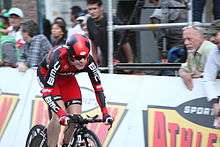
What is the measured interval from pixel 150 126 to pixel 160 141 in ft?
0.84

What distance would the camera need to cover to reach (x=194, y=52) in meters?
7.39

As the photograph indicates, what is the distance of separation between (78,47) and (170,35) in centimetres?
236

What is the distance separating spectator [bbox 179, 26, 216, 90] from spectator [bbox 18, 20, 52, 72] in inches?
120

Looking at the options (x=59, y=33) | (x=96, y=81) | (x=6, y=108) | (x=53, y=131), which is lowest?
(x=6, y=108)

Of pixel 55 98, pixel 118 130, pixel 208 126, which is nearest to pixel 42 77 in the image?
pixel 55 98

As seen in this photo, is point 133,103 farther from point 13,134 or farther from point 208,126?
point 13,134

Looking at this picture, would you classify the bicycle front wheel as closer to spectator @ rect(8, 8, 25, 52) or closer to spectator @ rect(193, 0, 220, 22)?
spectator @ rect(193, 0, 220, 22)

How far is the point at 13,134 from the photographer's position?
9.80 m

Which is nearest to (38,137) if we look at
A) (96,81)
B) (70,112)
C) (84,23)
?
(70,112)

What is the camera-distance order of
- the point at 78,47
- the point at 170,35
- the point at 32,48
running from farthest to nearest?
the point at 32,48 < the point at 170,35 < the point at 78,47

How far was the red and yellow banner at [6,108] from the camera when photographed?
9.98m

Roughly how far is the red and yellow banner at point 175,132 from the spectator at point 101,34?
1814 millimetres

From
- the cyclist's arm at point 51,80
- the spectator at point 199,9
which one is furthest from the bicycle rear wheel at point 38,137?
the spectator at point 199,9

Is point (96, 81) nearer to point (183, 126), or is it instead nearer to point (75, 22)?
point (183, 126)
